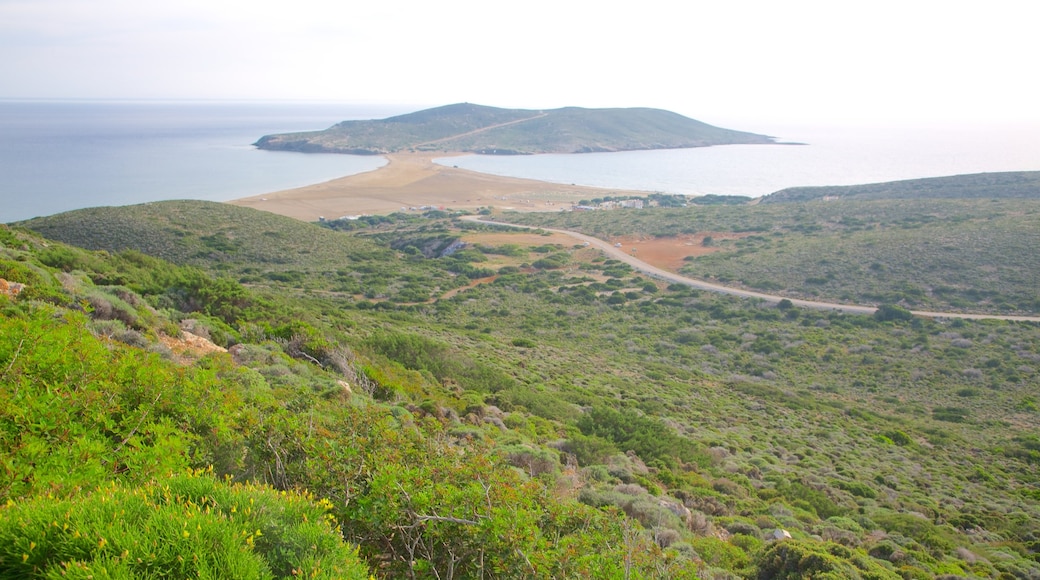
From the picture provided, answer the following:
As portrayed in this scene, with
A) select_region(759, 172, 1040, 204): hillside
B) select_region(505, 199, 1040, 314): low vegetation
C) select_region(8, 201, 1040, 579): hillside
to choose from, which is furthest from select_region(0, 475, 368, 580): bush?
select_region(759, 172, 1040, 204): hillside

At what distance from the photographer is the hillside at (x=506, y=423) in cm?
433

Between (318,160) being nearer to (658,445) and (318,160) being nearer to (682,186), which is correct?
(682,186)

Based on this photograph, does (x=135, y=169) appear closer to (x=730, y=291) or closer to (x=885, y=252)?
(x=730, y=291)

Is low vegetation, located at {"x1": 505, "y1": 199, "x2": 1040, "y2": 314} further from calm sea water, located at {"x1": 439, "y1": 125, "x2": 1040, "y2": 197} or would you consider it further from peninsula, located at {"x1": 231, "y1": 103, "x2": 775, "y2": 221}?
calm sea water, located at {"x1": 439, "y1": 125, "x2": 1040, "y2": 197}

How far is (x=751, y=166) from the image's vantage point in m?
122

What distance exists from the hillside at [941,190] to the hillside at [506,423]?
41.7 m

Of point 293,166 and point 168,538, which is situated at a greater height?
point 293,166

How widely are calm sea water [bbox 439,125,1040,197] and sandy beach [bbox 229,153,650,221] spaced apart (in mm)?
10653

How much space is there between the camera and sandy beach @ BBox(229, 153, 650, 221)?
66.9m

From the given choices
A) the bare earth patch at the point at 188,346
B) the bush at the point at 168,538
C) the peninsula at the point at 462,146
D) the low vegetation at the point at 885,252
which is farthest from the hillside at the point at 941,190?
the bush at the point at 168,538

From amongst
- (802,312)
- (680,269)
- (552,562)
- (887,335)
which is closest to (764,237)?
(680,269)

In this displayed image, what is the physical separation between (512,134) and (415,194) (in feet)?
264

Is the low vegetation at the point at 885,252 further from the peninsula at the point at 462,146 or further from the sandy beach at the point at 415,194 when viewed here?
the peninsula at the point at 462,146

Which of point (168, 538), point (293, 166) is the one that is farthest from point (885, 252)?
point (293, 166)
